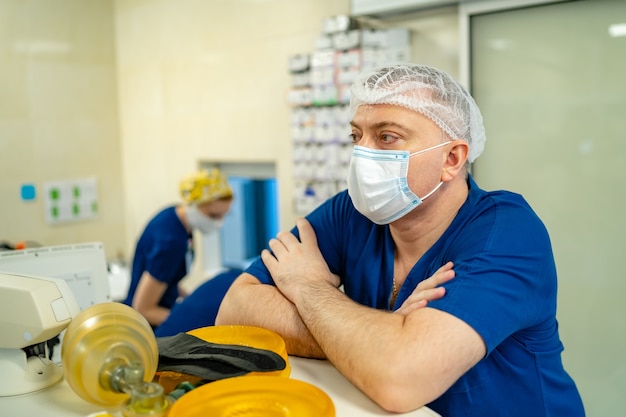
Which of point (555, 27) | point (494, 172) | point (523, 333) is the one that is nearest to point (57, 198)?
point (494, 172)

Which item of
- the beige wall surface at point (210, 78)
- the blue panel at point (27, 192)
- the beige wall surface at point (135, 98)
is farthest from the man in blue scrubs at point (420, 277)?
the blue panel at point (27, 192)

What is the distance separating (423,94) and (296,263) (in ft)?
1.82

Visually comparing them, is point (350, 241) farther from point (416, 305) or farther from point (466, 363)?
point (466, 363)

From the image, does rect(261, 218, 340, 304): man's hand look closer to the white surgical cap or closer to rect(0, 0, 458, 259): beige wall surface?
the white surgical cap

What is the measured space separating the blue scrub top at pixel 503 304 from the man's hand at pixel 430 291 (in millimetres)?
20

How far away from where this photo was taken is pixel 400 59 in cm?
284

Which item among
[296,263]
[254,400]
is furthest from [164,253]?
[254,400]

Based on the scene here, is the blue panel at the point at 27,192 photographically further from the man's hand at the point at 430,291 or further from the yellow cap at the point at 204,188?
the man's hand at the point at 430,291

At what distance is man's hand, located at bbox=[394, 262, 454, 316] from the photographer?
126 cm

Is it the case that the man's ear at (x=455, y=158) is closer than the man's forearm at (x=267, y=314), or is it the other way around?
the man's forearm at (x=267, y=314)

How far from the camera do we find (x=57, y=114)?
4.16 metres

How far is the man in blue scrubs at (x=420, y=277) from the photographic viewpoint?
3.90ft

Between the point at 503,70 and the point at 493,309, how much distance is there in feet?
5.43

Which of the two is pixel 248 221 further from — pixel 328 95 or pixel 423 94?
pixel 423 94
